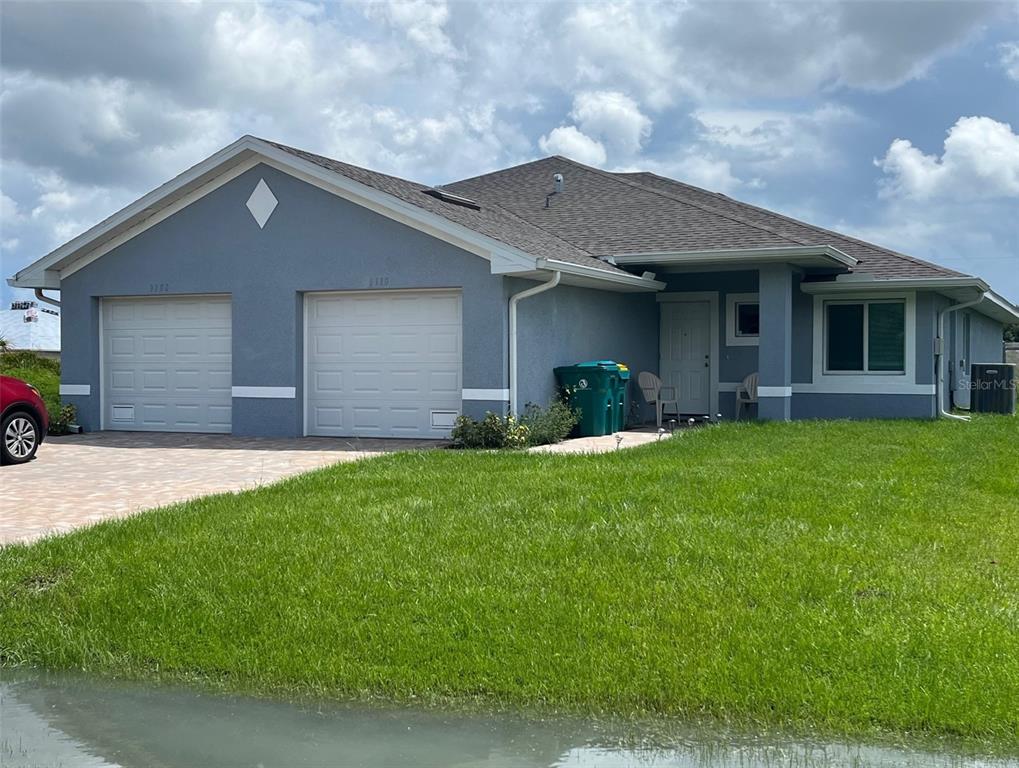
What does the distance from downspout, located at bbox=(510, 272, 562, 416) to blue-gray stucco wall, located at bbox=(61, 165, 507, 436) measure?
0.41 feet

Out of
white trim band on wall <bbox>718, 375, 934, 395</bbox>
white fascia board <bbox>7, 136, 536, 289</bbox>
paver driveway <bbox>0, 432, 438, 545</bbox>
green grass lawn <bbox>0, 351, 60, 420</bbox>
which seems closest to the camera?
paver driveway <bbox>0, 432, 438, 545</bbox>

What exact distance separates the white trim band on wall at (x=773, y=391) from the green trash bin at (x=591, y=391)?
2.97 meters

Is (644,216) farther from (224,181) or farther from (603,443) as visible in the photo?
(224,181)

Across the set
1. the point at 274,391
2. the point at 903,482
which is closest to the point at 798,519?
the point at 903,482

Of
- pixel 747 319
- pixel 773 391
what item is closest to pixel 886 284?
pixel 747 319

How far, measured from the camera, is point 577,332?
1744cm

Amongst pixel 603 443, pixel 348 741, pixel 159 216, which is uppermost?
pixel 159 216

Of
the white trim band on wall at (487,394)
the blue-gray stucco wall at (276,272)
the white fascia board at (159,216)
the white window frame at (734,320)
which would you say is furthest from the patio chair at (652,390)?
the white fascia board at (159,216)

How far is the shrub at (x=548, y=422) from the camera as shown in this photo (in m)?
15.3

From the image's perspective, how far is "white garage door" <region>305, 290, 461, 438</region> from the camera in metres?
16.0

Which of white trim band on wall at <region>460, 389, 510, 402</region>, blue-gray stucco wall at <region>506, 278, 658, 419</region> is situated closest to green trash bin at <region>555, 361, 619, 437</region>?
blue-gray stucco wall at <region>506, 278, 658, 419</region>

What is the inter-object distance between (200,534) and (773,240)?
11677mm

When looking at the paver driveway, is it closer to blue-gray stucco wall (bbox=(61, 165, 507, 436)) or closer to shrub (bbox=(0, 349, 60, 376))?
blue-gray stucco wall (bbox=(61, 165, 507, 436))

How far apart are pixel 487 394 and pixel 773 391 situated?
5401 millimetres
